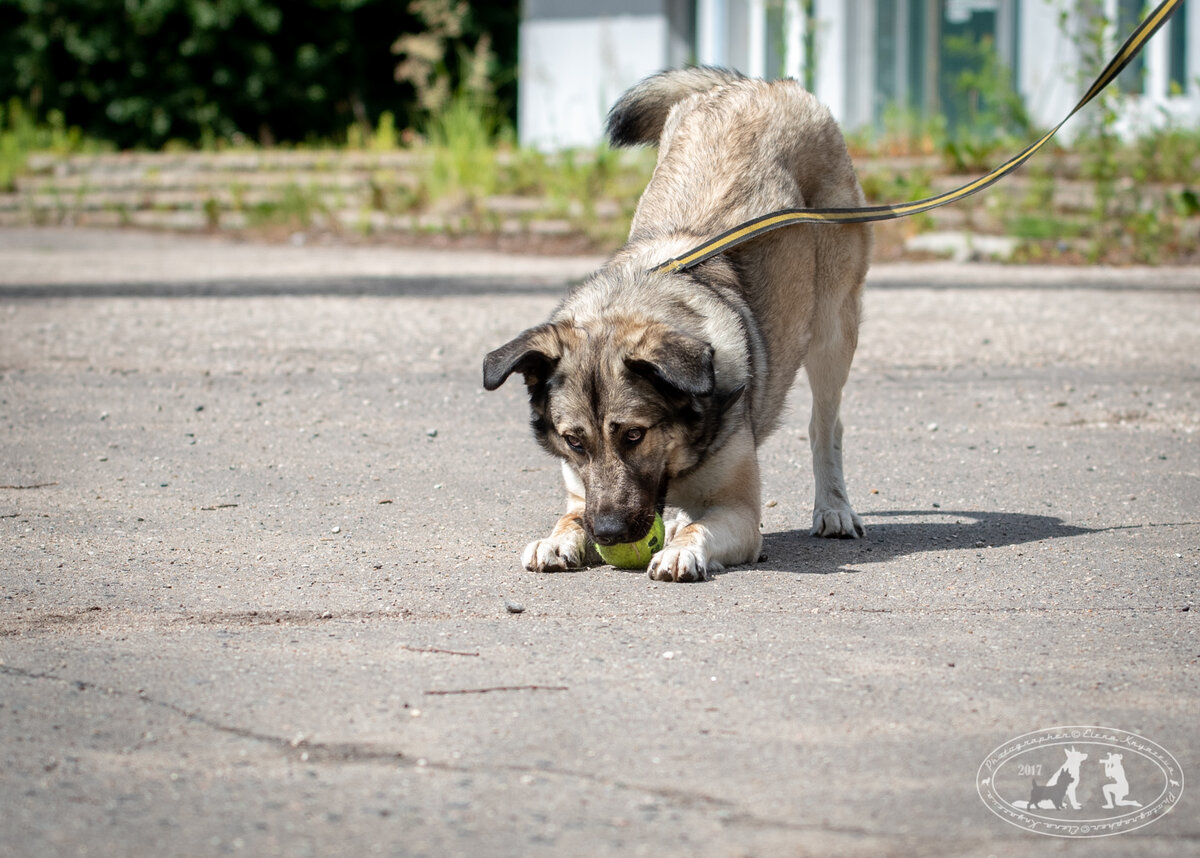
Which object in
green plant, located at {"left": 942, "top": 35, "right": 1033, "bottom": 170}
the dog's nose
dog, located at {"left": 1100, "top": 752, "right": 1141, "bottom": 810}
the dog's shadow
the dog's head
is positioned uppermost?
green plant, located at {"left": 942, "top": 35, "right": 1033, "bottom": 170}

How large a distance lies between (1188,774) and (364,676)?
198 centimetres

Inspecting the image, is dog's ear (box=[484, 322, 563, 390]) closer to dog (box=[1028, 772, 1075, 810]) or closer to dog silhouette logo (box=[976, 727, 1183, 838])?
dog silhouette logo (box=[976, 727, 1183, 838])

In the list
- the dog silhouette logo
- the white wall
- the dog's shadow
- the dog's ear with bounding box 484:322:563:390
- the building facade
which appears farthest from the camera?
the white wall

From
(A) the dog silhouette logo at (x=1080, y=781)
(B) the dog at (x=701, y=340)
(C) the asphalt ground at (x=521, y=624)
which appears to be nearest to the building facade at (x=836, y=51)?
(C) the asphalt ground at (x=521, y=624)

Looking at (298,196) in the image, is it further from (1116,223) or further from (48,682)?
(48,682)

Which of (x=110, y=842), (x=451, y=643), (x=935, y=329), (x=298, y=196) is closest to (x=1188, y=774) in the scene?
(x=451, y=643)

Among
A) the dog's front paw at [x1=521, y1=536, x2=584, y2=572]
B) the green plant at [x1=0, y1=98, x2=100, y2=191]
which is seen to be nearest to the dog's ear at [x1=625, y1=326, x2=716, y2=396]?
the dog's front paw at [x1=521, y1=536, x2=584, y2=572]

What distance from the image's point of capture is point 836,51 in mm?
19016

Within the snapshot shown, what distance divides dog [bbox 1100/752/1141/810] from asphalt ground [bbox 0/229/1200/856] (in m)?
0.11

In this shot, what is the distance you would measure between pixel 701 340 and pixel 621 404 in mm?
418

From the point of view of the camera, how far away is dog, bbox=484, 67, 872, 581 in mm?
4734

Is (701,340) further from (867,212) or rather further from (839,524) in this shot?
(867,212)

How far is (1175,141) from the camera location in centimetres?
1438

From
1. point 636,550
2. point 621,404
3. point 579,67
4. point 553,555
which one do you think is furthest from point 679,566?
point 579,67
